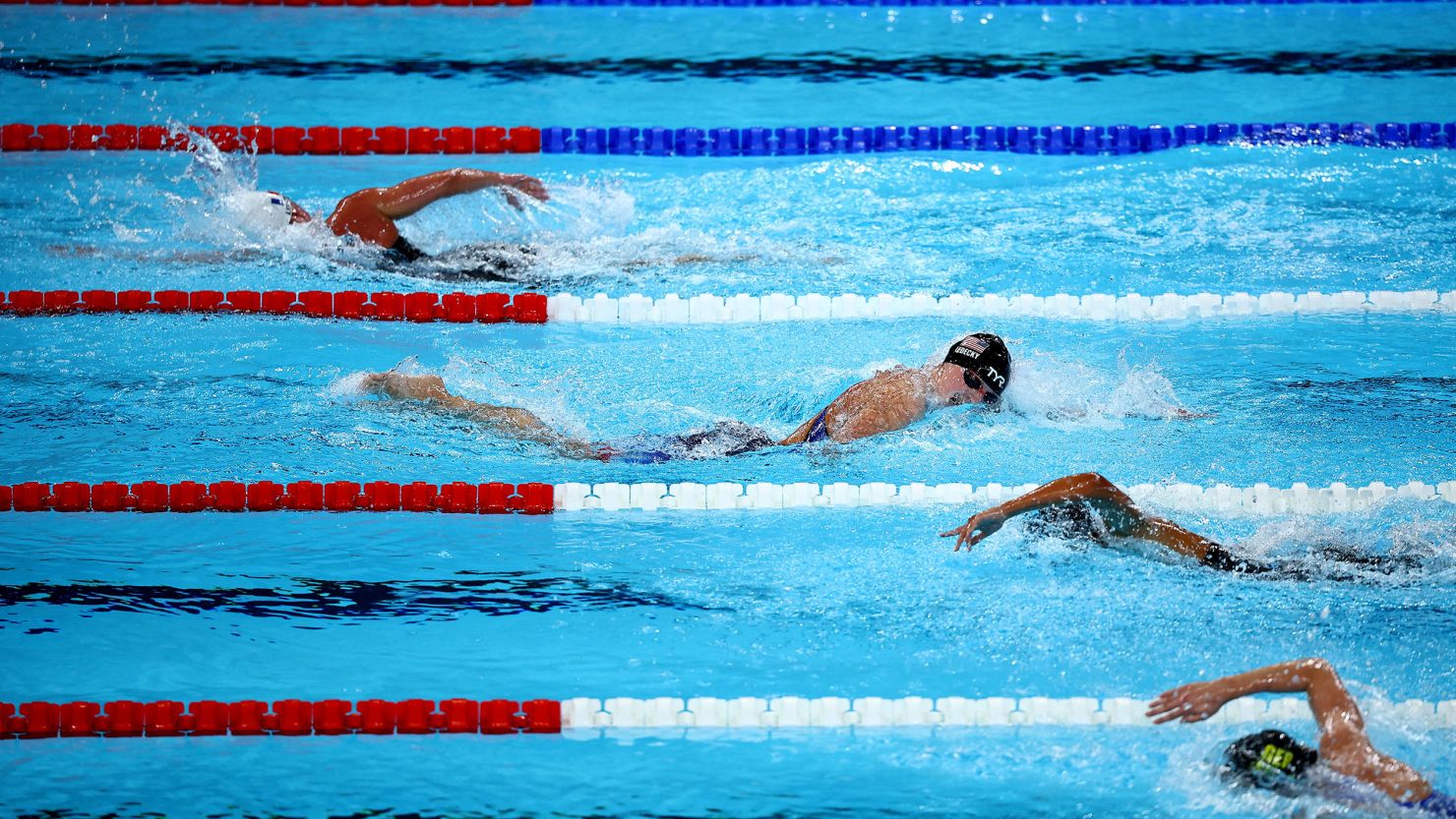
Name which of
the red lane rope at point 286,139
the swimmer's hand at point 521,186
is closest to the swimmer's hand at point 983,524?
the swimmer's hand at point 521,186

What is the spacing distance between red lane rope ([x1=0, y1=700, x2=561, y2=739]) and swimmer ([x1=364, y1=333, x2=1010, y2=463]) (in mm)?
1224

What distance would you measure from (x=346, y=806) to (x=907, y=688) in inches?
44.2

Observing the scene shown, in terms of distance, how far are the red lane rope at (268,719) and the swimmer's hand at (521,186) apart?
2546 millimetres

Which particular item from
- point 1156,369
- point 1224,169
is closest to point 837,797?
point 1156,369

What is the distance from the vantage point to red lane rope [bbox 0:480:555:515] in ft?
13.5

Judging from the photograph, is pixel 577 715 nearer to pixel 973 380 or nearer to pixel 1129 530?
pixel 1129 530

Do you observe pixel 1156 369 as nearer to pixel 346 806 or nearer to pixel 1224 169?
pixel 1224 169

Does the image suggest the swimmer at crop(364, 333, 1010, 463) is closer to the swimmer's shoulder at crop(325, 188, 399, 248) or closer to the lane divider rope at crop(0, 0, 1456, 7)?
the swimmer's shoulder at crop(325, 188, 399, 248)

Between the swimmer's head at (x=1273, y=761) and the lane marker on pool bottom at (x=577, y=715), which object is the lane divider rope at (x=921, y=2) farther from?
the swimmer's head at (x=1273, y=761)

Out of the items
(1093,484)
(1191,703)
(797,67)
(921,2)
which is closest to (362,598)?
(1093,484)

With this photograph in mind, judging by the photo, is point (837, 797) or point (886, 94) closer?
point (837, 797)

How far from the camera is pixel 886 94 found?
23.8 feet

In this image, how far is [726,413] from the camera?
4691mm

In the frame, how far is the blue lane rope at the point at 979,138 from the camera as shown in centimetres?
663
